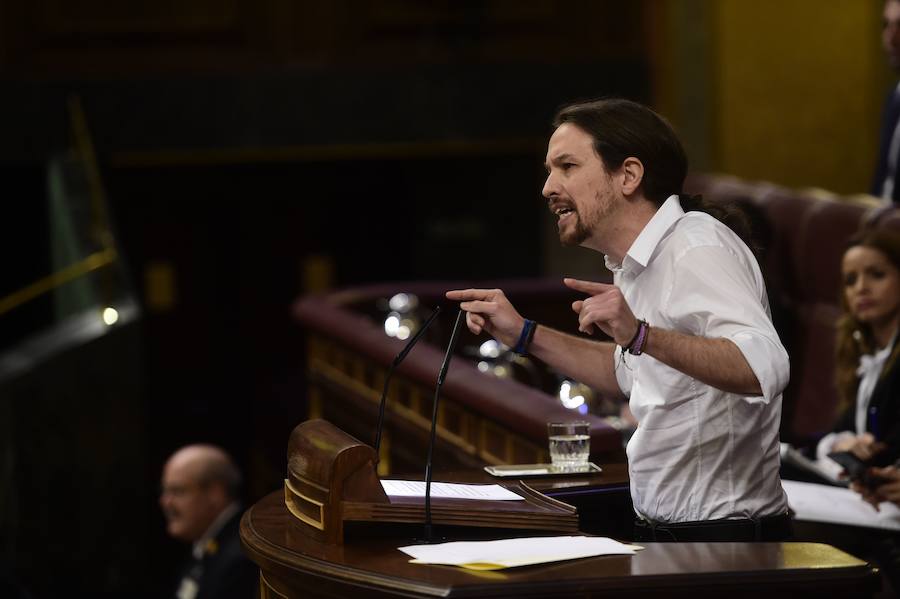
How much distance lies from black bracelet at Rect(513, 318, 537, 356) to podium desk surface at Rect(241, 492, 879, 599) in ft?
1.37

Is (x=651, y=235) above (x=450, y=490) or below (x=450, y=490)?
above

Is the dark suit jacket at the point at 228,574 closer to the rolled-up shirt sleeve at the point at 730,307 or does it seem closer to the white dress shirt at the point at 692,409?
the white dress shirt at the point at 692,409

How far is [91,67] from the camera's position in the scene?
7766 mm

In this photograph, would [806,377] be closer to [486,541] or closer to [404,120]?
[486,541]

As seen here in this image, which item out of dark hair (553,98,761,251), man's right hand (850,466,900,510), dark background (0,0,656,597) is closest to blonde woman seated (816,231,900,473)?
man's right hand (850,466,900,510)

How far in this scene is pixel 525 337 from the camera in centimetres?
229

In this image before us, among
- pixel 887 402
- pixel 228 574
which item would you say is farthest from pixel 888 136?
pixel 228 574

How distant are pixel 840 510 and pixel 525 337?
1215 mm

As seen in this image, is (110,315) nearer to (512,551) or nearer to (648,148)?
(648,148)

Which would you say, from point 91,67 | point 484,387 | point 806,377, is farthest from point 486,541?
point 91,67

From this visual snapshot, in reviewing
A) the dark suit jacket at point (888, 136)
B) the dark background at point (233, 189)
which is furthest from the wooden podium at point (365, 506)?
the dark background at point (233, 189)

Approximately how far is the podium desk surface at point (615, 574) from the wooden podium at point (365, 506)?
46 millimetres

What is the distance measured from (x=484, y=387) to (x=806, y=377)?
1486mm

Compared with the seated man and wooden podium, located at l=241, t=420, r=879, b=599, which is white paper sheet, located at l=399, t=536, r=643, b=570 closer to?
wooden podium, located at l=241, t=420, r=879, b=599
